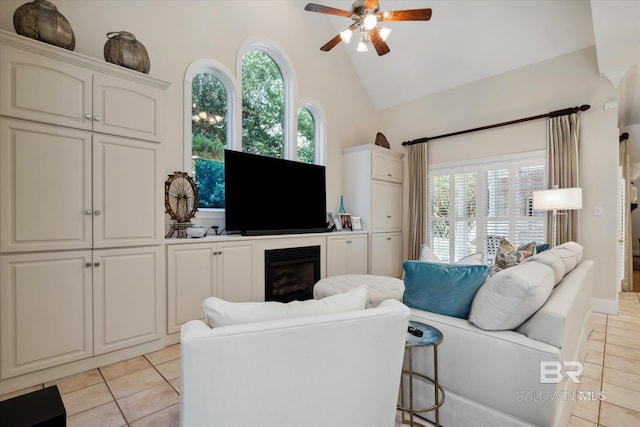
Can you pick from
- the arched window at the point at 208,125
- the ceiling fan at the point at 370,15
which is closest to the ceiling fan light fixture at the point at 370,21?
the ceiling fan at the point at 370,15

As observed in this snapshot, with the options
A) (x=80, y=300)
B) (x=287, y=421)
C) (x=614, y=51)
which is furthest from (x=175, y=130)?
(x=614, y=51)

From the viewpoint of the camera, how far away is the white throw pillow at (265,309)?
105cm

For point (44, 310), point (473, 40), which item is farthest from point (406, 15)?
point (44, 310)

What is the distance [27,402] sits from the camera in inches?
46.1

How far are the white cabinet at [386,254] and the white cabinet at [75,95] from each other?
340 centimetres

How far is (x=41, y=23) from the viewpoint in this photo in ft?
7.02

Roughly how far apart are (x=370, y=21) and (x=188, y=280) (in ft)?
9.36

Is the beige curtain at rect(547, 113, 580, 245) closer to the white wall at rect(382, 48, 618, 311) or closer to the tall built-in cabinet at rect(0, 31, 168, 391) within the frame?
the white wall at rect(382, 48, 618, 311)

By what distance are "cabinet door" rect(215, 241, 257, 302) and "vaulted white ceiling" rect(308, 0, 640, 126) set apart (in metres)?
3.65

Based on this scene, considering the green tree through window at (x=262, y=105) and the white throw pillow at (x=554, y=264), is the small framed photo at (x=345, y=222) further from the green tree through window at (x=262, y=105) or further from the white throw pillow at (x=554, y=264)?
the white throw pillow at (x=554, y=264)

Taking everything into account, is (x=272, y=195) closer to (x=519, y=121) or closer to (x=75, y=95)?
(x=75, y=95)

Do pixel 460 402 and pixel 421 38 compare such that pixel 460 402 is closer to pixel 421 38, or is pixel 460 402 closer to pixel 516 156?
pixel 516 156

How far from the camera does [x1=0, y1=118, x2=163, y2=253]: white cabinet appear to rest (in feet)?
6.58

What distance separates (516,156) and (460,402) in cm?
375
